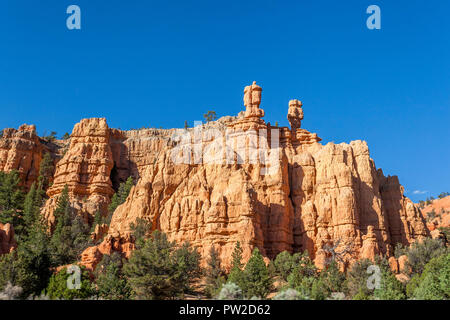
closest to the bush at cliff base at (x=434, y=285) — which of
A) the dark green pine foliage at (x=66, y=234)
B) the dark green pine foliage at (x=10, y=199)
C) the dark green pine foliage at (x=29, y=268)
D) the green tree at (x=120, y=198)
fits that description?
the dark green pine foliage at (x=29, y=268)

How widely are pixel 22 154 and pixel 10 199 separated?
15508 millimetres

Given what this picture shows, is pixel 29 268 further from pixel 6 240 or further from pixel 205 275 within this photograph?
pixel 205 275

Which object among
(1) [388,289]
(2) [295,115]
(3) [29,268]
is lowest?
(1) [388,289]

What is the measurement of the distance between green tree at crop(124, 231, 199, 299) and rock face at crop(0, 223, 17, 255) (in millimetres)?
13298

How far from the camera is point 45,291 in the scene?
48.4 m

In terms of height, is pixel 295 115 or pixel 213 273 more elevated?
pixel 295 115

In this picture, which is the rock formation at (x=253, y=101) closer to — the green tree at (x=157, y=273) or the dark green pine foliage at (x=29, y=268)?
the green tree at (x=157, y=273)

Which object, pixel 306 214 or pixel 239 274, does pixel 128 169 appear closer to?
pixel 306 214

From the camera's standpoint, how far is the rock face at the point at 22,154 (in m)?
92.6

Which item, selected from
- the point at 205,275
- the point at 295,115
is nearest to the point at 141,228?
the point at 205,275

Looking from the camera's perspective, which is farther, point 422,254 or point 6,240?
Answer: point 422,254

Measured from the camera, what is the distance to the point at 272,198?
66.5 metres
